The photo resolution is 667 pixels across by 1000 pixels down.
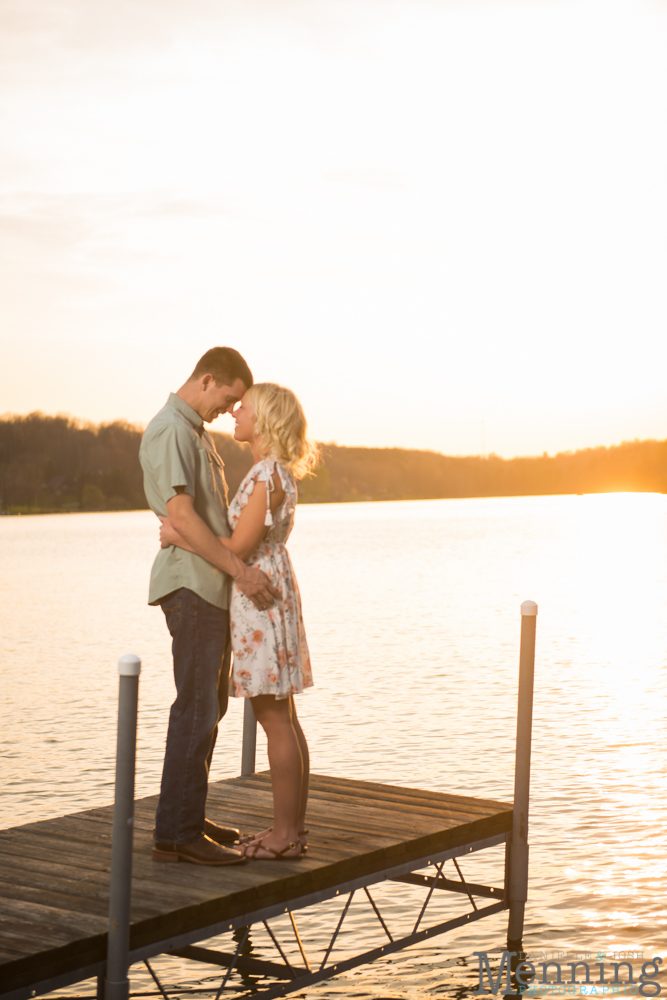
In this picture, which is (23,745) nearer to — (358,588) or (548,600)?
(548,600)

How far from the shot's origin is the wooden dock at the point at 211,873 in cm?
386

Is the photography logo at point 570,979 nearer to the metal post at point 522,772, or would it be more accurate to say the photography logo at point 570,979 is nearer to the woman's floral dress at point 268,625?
the metal post at point 522,772

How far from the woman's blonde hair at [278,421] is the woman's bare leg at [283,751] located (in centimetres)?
103

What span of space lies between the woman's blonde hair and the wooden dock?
1.74 m

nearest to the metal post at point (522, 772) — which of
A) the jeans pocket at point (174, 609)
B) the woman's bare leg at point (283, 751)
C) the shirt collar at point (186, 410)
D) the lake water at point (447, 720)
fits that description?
the lake water at point (447, 720)

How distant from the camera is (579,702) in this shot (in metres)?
18.1

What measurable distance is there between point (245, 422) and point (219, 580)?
656 mm

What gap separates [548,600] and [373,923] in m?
31.9

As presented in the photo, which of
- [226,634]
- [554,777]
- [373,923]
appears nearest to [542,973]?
[373,923]

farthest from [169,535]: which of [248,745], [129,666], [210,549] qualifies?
[248,745]

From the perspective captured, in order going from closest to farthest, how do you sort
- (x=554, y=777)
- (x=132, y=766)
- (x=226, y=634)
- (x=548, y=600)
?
1. (x=132, y=766)
2. (x=226, y=634)
3. (x=554, y=777)
4. (x=548, y=600)

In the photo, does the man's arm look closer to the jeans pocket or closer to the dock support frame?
the jeans pocket

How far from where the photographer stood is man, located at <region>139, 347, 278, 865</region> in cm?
443

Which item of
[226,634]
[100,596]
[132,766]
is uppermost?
[226,634]
